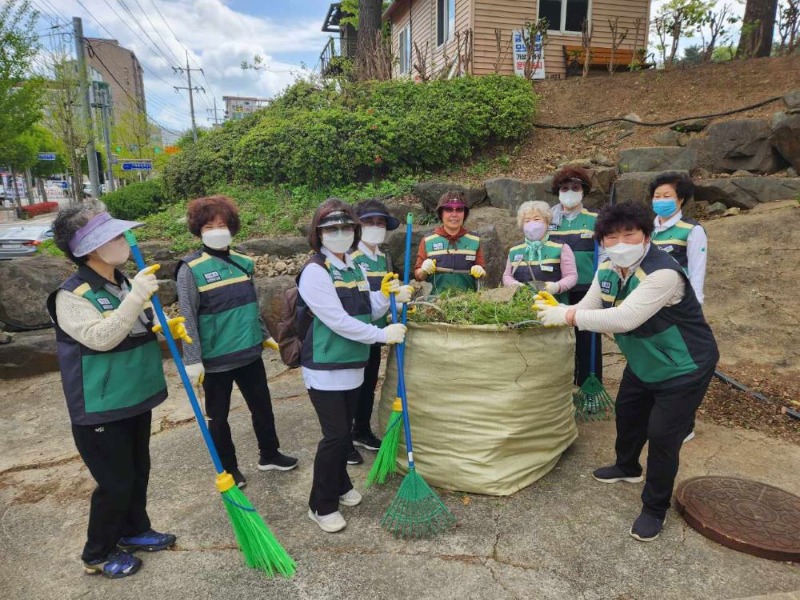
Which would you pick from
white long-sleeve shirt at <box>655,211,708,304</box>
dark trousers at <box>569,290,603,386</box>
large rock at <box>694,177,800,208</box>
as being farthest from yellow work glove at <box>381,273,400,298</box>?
large rock at <box>694,177,800,208</box>

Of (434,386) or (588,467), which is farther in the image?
(588,467)

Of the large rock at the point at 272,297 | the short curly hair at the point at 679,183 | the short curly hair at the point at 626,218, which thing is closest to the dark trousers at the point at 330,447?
the short curly hair at the point at 626,218

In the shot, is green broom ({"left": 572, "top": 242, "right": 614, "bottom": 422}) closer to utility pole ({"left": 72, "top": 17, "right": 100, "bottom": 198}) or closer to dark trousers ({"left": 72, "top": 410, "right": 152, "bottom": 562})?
dark trousers ({"left": 72, "top": 410, "right": 152, "bottom": 562})

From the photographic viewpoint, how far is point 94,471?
7.50 ft

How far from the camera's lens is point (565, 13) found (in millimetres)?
12461

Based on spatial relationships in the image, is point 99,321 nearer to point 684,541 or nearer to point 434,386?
point 434,386

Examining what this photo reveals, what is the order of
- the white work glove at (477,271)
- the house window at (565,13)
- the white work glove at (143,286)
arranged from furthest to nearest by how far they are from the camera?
the house window at (565,13) → the white work glove at (477,271) → the white work glove at (143,286)

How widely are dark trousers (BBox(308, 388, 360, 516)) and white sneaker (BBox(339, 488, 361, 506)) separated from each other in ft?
0.54

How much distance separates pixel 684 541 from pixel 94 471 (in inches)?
109

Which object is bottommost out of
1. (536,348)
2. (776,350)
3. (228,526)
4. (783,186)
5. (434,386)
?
(228,526)

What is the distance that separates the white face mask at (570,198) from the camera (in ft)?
12.5

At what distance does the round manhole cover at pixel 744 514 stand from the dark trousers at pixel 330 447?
179cm

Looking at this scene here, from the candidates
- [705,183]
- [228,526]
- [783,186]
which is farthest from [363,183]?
[228,526]

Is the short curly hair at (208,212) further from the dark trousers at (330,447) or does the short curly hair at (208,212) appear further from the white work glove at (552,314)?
the white work glove at (552,314)
